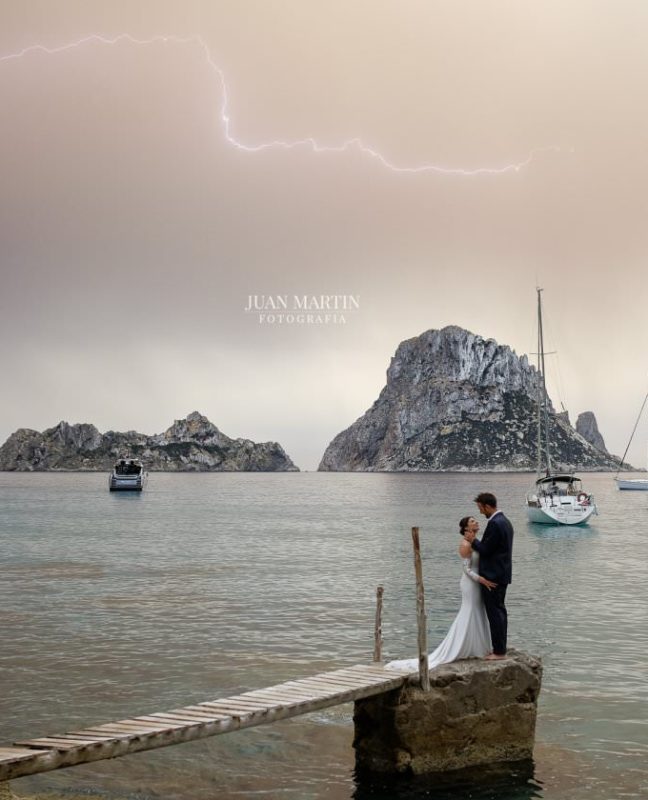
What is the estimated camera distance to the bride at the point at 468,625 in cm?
1188

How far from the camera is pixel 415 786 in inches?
435

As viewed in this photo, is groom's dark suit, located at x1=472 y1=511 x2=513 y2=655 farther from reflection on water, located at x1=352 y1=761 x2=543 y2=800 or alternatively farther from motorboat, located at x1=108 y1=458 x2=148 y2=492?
motorboat, located at x1=108 y1=458 x2=148 y2=492

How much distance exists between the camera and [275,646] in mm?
20734

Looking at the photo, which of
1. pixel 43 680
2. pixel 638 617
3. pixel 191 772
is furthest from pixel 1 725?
pixel 638 617

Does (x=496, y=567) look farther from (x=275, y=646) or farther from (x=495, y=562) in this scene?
(x=275, y=646)

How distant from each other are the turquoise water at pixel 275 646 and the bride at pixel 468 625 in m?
1.69

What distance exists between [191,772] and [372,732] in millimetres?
2853

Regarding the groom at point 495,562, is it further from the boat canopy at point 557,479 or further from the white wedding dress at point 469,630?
the boat canopy at point 557,479

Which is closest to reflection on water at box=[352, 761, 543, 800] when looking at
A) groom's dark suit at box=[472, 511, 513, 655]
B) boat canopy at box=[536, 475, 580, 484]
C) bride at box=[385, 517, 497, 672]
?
bride at box=[385, 517, 497, 672]

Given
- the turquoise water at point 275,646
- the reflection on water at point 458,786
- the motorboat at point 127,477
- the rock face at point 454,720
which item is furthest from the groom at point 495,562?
the motorboat at point 127,477

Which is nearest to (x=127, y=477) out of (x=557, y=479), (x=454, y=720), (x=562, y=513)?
(x=557, y=479)

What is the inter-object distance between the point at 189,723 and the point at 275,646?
11.6 metres

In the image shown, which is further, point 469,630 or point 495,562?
point 469,630

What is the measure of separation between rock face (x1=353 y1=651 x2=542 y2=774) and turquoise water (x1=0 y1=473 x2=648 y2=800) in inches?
13.2
